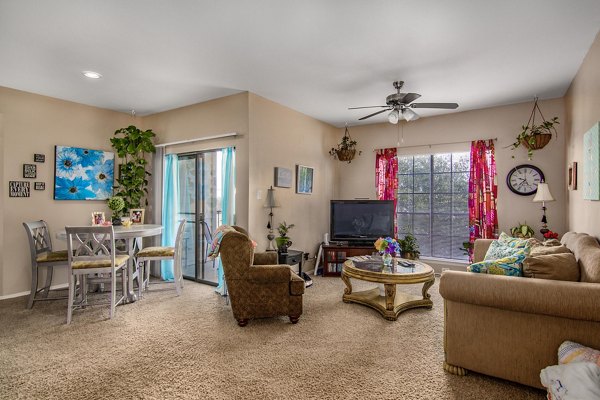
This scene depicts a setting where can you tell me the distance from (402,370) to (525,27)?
2.92 meters

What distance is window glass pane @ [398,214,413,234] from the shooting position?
18.6ft

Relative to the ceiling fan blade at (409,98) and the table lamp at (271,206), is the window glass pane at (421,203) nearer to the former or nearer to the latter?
the ceiling fan blade at (409,98)

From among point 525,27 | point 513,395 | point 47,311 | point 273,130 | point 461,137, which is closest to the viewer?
point 513,395

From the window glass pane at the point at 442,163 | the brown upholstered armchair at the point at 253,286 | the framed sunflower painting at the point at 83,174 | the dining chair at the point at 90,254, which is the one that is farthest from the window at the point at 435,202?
the framed sunflower painting at the point at 83,174

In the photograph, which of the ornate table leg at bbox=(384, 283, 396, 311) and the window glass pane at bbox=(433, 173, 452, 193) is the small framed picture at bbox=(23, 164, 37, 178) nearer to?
the ornate table leg at bbox=(384, 283, 396, 311)

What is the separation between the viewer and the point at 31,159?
419 centimetres

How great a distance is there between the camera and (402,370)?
2.33 m

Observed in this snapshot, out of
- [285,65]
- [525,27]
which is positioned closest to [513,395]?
[525,27]

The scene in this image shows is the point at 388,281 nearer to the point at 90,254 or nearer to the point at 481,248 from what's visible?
the point at 481,248

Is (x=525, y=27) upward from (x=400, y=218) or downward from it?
upward

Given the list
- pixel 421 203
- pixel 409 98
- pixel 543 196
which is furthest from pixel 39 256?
pixel 543 196

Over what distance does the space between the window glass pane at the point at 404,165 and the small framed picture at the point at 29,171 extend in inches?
220

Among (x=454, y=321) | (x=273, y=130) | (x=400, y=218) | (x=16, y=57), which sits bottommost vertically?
(x=454, y=321)

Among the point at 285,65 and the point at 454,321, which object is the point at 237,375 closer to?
the point at 454,321
